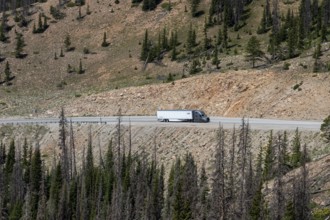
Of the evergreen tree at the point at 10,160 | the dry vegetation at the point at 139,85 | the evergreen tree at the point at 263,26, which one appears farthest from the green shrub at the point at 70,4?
the evergreen tree at the point at 10,160

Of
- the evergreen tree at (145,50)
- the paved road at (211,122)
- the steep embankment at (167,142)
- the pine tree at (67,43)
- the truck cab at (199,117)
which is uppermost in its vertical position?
the pine tree at (67,43)

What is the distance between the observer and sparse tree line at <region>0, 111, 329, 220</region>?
161 feet

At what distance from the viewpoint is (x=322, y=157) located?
53.6 metres

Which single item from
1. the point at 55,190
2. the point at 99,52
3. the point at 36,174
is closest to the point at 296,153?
the point at 55,190

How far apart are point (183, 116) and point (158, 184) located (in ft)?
62.8

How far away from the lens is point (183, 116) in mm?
81812

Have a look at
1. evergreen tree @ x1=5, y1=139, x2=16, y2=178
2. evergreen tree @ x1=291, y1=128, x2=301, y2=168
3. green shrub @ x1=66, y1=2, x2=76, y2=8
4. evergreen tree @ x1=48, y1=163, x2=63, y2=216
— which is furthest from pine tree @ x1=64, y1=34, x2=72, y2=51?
evergreen tree @ x1=291, y1=128, x2=301, y2=168

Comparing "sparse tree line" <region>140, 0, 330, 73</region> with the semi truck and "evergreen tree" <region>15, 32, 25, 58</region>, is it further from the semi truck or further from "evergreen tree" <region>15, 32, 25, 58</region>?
"evergreen tree" <region>15, 32, 25, 58</region>

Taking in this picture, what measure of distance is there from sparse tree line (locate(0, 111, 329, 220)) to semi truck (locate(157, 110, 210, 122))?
6502mm

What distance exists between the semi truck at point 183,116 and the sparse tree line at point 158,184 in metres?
6.50

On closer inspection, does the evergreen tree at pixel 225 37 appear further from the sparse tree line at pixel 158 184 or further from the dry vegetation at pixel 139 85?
the sparse tree line at pixel 158 184

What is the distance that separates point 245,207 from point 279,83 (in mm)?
34621

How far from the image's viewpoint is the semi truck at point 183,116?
79963 mm

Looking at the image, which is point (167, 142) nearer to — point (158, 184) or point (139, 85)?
point (158, 184)
